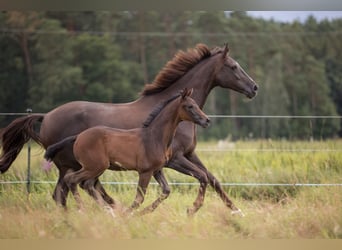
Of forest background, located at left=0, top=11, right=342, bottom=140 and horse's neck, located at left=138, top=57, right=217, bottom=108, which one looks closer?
Answer: horse's neck, located at left=138, top=57, right=217, bottom=108

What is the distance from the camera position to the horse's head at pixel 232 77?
6.02 meters

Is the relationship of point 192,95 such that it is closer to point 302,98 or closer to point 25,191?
point 25,191

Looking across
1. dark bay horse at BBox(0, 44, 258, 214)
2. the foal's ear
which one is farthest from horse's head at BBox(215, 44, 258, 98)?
the foal's ear

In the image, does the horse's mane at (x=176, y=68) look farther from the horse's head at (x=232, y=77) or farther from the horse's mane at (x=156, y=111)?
the horse's mane at (x=156, y=111)

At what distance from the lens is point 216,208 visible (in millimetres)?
5668

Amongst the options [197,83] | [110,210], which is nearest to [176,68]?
[197,83]

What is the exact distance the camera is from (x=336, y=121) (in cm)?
1524

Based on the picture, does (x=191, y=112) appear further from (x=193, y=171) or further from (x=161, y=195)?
(x=161, y=195)

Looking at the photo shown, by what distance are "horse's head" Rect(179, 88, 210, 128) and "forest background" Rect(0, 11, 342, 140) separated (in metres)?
9.53

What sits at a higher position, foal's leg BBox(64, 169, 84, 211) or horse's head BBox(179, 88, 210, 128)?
horse's head BBox(179, 88, 210, 128)

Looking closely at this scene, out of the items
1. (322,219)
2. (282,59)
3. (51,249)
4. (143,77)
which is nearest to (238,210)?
(322,219)

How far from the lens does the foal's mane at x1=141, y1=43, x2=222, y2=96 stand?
5.92m

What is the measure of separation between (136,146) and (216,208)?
0.90m

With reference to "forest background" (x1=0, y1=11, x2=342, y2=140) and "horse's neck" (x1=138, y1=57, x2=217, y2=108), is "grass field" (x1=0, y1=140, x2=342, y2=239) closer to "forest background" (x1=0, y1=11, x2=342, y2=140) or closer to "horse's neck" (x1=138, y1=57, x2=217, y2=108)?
"horse's neck" (x1=138, y1=57, x2=217, y2=108)
